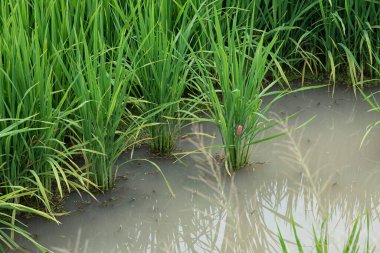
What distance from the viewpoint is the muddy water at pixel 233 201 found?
7.63ft

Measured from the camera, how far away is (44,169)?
244 cm

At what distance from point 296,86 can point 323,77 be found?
0.51 feet

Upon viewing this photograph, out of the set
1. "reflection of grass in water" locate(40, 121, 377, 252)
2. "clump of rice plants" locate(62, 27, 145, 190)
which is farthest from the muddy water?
"clump of rice plants" locate(62, 27, 145, 190)

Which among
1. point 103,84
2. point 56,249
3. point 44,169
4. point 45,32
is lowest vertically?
point 56,249

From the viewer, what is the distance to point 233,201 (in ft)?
8.26

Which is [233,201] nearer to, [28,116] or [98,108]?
[98,108]

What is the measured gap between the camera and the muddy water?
233 cm

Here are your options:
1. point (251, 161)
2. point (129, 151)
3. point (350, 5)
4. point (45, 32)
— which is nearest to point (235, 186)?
point (251, 161)

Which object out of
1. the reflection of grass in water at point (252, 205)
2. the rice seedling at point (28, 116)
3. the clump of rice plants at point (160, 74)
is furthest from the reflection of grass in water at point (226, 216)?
the rice seedling at point (28, 116)

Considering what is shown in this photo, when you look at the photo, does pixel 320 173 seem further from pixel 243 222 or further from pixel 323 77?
pixel 323 77

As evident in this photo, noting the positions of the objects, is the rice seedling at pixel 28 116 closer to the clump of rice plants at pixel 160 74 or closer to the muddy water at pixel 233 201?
the muddy water at pixel 233 201

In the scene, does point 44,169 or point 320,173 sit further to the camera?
point 320,173

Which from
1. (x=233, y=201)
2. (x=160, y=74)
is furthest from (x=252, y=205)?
(x=160, y=74)

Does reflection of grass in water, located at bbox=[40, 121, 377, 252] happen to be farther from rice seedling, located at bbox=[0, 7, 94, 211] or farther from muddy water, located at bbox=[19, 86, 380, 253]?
rice seedling, located at bbox=[0, 7, 94, 211]
